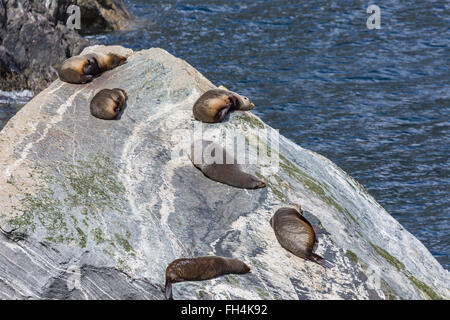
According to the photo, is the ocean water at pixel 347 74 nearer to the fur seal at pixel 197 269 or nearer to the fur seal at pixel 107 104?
the fur seal at pixel 197 269

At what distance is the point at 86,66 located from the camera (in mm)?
7652

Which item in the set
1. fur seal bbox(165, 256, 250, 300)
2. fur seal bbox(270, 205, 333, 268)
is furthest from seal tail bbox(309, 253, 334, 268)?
fur seal bbox(165, 256, 250, 300)

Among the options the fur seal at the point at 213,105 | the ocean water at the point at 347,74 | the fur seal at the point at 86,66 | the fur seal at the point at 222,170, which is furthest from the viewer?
the ocean water at the point at 347,74

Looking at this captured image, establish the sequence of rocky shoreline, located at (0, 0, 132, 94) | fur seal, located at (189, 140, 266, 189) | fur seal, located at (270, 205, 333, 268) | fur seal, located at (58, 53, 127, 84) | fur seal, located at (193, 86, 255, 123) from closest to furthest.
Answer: fur seal, located at (270, 205, 333, 268)
fur seal, located at (189, 140, 266, 189)
fur seal, located at (193, 86, 255, 123)
fur seal, located at (58, 53, 127, 84)
rocky shoreline, located at (0, 0, 132, 94)

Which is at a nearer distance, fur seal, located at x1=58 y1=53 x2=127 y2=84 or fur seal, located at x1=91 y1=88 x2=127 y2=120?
fur seal, located at x1=91 y1=88 x2=127 y2=120

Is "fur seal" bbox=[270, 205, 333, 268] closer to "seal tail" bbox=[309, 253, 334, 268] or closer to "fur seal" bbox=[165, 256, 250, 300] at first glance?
"seal tail" bbox=[309, 253, 334, 268]

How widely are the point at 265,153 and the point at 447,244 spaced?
4.13 m

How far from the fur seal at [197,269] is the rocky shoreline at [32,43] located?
9.16 metres

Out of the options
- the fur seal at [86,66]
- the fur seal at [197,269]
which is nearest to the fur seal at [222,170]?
the fur seal at [197,269]

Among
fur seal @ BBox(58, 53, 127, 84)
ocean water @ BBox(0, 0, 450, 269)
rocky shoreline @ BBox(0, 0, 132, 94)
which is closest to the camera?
fur seal @ BBox(58, 53, 127, 84)

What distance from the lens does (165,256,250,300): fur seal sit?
17.4 feet

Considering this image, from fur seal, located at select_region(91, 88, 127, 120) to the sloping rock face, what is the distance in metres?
0.10

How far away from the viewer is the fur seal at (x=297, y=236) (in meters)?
5.71

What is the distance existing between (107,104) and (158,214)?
5.22 ft
